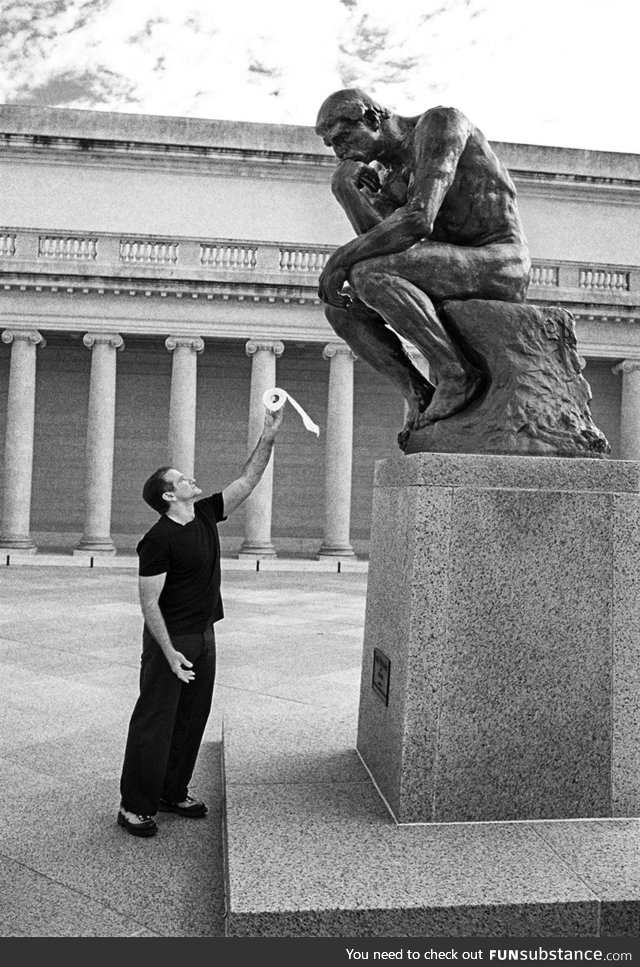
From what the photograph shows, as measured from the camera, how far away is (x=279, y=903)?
3678 millimetres

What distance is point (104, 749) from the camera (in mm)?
6656

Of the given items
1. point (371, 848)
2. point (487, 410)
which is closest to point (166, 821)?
point (371, 848)

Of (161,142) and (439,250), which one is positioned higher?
(161,142)

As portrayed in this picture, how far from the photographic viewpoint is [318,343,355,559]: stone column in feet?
95.6

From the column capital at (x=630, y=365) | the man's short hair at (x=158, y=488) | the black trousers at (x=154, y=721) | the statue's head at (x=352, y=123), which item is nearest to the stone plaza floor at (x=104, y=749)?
the black trousers at (x=154, y=721)

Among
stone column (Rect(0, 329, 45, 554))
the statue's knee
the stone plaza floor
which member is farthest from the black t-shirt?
stone column (Rect(0, 329, 45, 554))

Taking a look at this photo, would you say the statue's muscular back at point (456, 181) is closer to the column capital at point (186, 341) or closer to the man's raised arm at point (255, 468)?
the man's raised arm at point (255, 468)

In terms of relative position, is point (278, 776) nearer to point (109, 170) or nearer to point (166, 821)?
point (166, 821)

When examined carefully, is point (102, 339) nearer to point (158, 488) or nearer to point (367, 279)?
point (367, 279)

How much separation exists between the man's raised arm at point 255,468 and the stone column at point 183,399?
2317cm

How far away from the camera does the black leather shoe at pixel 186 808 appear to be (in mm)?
5219

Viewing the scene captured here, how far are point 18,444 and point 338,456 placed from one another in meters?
11.3

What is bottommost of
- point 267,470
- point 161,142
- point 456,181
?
point 267,470

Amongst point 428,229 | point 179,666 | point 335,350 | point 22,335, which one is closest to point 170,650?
point 179,666
